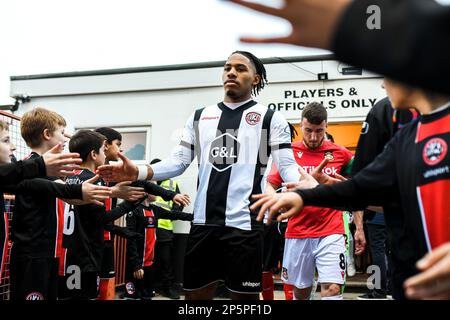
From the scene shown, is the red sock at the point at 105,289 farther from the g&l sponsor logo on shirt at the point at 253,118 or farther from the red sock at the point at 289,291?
the g&l sponsor logo on shirt at the point at 253,118

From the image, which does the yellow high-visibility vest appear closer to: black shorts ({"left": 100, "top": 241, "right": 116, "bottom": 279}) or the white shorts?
black shorts ({"left": 100, "top": 241, "right": 116, "bottom": 279})

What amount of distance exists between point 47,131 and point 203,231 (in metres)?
1.80

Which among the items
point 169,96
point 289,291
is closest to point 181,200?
point 289,291

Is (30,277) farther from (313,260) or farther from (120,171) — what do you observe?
(313,260)

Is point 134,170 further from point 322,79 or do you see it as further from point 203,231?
point 322,79

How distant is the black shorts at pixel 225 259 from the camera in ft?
10.3

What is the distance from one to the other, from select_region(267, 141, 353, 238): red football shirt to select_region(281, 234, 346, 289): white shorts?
7 cm

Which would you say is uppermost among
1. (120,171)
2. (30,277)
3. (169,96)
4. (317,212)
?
(169,96)

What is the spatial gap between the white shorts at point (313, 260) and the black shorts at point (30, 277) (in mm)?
2358

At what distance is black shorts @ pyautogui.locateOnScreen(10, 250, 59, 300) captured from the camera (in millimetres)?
3439

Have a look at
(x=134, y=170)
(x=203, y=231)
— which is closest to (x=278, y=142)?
(x=203, y=231)

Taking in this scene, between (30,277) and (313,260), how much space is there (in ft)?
8.78

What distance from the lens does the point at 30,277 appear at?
11.5ft
